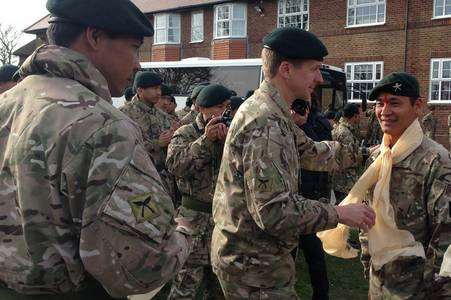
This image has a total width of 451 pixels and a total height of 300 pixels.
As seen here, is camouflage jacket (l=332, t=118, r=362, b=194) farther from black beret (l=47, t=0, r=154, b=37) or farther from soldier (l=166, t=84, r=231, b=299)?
black beret (l=47, t=0, r=154, b=37)

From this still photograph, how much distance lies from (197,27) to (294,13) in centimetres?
625

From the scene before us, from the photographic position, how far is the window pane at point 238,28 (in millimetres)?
25312

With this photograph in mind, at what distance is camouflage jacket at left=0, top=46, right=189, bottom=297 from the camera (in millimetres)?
1483

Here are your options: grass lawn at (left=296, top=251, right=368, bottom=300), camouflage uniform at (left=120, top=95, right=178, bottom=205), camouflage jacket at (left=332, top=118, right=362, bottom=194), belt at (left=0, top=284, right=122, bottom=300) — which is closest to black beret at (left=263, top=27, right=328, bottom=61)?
belt at (left=0, top=284, right=122, bottom=300)

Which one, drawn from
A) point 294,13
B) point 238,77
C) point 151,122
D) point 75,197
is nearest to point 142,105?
point 151,122

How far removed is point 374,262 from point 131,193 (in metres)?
2.02

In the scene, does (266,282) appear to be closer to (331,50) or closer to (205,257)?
(205,257)

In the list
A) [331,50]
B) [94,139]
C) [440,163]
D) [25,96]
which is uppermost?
[331,50]

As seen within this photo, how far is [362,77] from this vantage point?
2147cm

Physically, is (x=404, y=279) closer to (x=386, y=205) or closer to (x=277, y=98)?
(x=386, y=205)

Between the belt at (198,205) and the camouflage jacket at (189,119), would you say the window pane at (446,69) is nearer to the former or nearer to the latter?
the camouflage jacket at (189,119)

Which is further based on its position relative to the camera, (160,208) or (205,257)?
(205,257)

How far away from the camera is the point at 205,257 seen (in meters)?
4.33

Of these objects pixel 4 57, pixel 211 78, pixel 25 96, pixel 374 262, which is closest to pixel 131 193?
pixel 25 96
